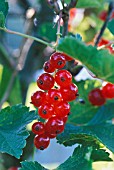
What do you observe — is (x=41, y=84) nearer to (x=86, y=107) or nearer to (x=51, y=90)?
(x=51, y=90)

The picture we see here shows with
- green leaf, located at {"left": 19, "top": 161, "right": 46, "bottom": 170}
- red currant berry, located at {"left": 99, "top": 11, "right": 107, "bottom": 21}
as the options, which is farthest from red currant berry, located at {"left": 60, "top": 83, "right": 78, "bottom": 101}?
red currant berry, located at {"left": 99, "top": 11, "right": 107, "bottom": 21}

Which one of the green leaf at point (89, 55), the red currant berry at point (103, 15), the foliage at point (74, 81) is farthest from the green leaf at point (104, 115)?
the red currant berry at point (103, 15)

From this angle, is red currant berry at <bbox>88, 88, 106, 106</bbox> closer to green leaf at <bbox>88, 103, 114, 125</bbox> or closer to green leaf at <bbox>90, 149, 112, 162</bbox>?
green leaf at <bbox>88, 103, 114, 125</bbox>

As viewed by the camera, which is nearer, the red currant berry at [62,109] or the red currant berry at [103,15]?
the red currant berry at [62,109]

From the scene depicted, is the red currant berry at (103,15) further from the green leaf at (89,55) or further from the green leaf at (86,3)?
the green leaf at (89,55)

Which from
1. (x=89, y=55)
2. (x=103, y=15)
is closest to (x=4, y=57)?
(x=103, y=15)

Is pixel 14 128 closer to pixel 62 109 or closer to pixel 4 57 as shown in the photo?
pixel 62 109

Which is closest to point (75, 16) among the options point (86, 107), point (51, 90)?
point (86, 107)
